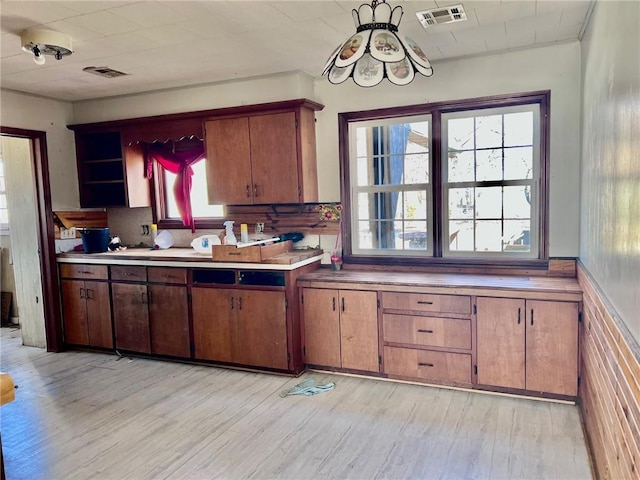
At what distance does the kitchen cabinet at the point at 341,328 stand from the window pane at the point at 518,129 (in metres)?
1.58

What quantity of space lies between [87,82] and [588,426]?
451cm

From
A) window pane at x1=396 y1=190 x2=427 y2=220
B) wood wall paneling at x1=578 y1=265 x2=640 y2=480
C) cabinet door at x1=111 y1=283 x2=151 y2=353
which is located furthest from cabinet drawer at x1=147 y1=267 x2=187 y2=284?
wood wall paneling at x1=578 y1=265 x2=640 y2=480

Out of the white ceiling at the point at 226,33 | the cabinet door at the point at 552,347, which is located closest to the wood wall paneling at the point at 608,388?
the cabinet door at the point at 552,347

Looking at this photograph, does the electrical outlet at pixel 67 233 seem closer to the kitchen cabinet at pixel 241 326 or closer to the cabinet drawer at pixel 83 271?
the cabinet drawer at pixel 83 271

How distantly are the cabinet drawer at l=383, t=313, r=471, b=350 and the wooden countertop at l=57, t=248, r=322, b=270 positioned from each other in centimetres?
89

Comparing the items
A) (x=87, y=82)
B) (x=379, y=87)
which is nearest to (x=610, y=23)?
(x=379, y=87)

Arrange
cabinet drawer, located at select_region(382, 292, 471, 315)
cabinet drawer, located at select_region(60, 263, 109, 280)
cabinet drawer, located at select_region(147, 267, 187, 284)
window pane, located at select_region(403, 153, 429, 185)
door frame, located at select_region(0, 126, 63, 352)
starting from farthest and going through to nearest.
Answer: door frame, located at select_region(0, 126, 63, 352)
cabinet drawer, located at select_region(60, 263, 109, 280)
cabinet drawer, located at select_region(147, 267, 187, 284)
window pane, located at select_region(403, 153, 429, 185)
cabinet drawer, located at select_region(382, 292, 471, 315)

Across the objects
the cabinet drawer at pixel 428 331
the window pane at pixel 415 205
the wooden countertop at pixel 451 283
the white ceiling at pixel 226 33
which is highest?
the white ceiling at pixel 226 33

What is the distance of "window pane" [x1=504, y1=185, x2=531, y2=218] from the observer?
359 centimetres

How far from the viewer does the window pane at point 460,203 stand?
3766mm

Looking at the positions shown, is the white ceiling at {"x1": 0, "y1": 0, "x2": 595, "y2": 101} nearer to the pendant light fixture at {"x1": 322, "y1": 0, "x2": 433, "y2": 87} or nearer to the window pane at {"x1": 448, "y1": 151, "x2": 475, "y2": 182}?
the pendant light fixture at {"x1": 322, "y1": 0, "x2": 433, "y2": 87}

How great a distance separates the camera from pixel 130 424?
304cm

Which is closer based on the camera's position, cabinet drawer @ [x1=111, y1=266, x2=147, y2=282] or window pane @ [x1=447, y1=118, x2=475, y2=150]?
window pane @ [x1=447, y1=118, x2=475, y2=150]

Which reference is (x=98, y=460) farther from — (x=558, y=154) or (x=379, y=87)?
(x=558, y=154)
